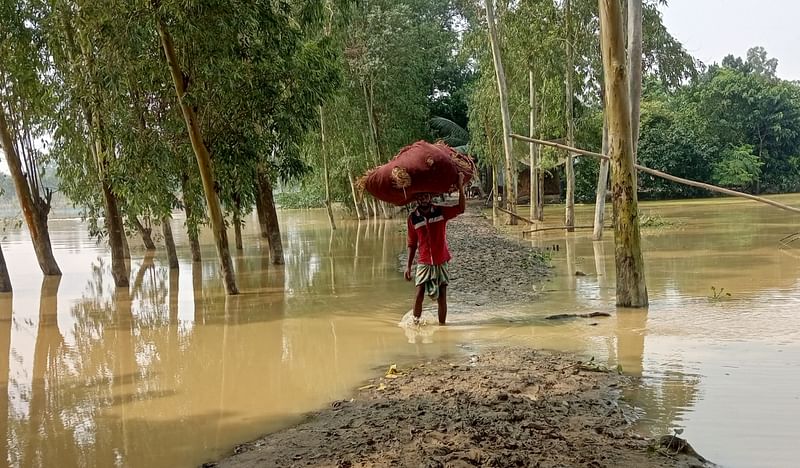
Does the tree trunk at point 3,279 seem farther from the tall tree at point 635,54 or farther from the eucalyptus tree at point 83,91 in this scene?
the tall tree at point 635,54

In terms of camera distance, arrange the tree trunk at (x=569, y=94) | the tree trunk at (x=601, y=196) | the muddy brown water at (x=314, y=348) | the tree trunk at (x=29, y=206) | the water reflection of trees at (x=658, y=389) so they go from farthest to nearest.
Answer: the tree trunk at (x=569, y=94) → the tree trunk at (x=601, y=196) → the tree trunk at (x=29, y=206) → the muddy brown water at (x=314, y=348) → the water reflection of trees at (x=658, y=389)

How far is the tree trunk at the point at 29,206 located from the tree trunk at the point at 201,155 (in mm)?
6029

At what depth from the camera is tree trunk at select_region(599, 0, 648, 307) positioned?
8188 mm

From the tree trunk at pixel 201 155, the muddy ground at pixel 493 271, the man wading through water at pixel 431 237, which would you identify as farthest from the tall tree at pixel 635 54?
the tree trunk at pixel 201 155

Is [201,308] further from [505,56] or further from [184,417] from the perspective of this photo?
[505,56]

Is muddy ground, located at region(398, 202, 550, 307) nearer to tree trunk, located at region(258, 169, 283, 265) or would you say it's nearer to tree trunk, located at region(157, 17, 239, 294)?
tree trunk, located at region(258, 169, 283, 265)

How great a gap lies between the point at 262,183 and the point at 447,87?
28.6 metres

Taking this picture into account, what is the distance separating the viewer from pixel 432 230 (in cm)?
773

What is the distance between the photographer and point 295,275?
48.5 feet

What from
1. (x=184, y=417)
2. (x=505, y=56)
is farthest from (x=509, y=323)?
(x=505, y=56)

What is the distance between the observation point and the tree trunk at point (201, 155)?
34.1 feet

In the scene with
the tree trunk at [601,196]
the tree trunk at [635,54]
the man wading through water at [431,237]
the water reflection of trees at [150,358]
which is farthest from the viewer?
the tree trunk at [601,196]

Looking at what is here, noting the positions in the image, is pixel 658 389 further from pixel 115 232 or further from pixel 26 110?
pixel 26 110

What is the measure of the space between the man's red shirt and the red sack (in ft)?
0.76
